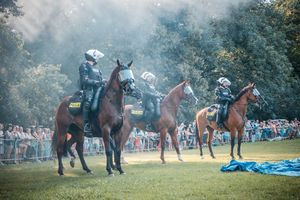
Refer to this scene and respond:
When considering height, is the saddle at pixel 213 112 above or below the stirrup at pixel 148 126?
above

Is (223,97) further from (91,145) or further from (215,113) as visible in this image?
(91,145)

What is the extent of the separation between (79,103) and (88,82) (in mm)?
859

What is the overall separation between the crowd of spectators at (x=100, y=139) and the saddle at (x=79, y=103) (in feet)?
29.8

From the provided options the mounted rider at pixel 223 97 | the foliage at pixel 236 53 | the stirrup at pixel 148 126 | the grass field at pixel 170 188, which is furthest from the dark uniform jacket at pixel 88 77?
the foliage at pixel 236 53

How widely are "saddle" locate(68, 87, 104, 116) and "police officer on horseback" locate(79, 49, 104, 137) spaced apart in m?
0.15

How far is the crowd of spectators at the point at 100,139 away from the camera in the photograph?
2153 centimetres

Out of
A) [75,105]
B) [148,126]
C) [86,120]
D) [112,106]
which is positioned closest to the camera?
[112,106]

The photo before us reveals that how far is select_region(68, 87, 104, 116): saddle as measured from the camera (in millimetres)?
12835

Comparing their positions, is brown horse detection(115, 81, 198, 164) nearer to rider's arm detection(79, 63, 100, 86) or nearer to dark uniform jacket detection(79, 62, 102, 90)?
dark uniform jacket detection(79, 62, 102, 90)

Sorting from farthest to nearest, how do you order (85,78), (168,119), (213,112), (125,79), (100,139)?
(100,139)
(213,112)
(168,119)
(85,78)
(125,79)

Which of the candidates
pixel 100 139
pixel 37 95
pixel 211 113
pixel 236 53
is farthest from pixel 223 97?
pixel 236 53

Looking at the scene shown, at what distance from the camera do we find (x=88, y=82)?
42.1 ft

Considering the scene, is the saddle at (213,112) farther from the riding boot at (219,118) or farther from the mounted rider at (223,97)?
the mounted rider at (223,97)

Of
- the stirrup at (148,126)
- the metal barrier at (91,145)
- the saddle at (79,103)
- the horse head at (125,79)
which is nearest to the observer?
the horse head at (125,79)
